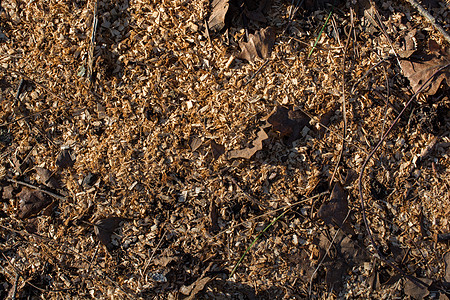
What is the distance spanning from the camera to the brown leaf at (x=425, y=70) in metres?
2.44

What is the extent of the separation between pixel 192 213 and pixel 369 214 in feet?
3.96

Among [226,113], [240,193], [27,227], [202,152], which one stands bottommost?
[27,227]

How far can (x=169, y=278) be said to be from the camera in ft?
8.36

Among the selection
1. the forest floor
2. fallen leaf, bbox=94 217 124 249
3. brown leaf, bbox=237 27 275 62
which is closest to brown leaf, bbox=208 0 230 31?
the forest floor

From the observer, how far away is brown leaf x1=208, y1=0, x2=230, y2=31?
8.16 feet

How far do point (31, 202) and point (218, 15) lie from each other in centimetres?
189

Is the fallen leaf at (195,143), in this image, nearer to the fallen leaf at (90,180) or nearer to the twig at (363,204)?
the fallen leaf at (90,180)

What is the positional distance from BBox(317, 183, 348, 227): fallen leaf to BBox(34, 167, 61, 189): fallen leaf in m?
1.88

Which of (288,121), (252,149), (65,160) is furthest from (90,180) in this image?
(288,121)

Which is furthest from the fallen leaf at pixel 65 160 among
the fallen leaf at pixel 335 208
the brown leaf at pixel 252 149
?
the fallen leaf at pixel 335 208

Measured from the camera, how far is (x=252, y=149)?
2.46 meters

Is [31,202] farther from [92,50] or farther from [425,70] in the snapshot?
[425,70]

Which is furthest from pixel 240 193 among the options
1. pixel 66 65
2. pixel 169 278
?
pixel 66 65

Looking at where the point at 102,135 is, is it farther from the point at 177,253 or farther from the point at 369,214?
the point at 369,214
